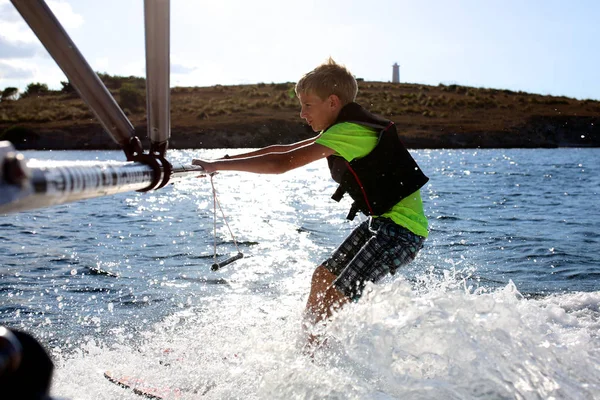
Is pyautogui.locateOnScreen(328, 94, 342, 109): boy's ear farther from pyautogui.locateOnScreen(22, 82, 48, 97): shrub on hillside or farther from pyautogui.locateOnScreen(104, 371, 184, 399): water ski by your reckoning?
pyautogui.locateOnScreen(22, 82, 48, 97): shrub on hillside

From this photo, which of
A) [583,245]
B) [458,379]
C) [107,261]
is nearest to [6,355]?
[458,379]

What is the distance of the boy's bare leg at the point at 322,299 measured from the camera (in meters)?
3.91

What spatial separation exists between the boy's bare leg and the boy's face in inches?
37.2

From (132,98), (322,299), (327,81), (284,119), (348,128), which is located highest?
(132,98)

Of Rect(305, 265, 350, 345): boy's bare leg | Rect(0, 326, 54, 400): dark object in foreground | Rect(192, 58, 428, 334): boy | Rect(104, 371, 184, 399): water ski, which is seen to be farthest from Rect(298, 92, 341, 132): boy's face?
Rect(0, 326, 54, 400): dark object in foreground

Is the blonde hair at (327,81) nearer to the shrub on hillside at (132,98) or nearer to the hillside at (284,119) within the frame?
the hillside at (284,119)

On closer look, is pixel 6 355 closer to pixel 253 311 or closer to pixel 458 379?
pixel 458 379

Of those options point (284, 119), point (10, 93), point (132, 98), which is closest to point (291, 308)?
point (284, 119)

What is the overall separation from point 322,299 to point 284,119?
168ft

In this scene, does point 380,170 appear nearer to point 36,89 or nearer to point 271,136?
point 271,136

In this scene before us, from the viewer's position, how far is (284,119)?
54.7 metres

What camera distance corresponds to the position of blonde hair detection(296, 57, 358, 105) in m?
3.82

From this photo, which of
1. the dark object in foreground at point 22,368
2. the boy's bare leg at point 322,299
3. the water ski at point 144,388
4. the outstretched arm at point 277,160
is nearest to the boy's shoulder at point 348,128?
the outstretched arm at point 277,160

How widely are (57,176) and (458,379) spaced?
8.68 feet
